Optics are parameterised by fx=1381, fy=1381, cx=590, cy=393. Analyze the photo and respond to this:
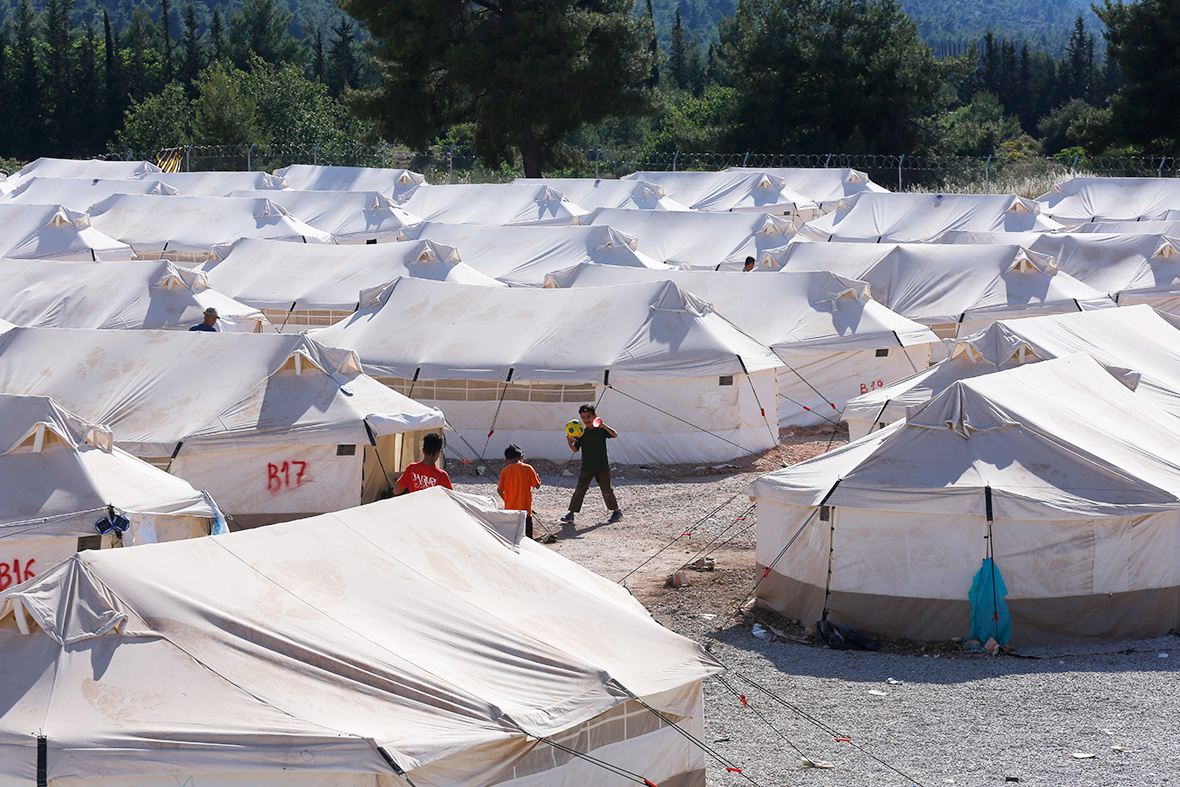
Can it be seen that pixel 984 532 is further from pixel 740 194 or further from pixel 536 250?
pixel 740 194

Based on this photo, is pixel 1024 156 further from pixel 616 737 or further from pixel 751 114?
pixel 616 737

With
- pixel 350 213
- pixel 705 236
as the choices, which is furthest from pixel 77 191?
pixel 705 236

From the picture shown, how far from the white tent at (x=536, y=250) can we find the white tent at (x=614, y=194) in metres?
7.96

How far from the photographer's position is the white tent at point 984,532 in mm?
11789

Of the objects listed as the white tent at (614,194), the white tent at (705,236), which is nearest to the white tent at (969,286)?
the white tent at (705,236)

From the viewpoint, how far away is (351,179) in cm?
4278

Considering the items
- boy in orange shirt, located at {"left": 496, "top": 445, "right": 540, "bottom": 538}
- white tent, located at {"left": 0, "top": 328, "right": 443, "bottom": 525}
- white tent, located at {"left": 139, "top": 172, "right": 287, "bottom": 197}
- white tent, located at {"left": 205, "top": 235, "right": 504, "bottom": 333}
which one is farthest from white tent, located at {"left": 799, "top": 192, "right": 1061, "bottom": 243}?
boy in orange shirt, located at {"left": 496, "top": 445, "right": 540, "bottom": 538}

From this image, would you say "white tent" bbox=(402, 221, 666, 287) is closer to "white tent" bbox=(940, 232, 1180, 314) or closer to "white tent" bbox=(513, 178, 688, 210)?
"white tent" bbox=(513, 178, 688, 210)

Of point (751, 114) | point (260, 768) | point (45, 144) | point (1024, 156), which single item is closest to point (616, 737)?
point (260, 768)

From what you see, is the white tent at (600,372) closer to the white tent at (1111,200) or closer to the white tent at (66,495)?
the white tent at (66,495)

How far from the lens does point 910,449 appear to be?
12383mm

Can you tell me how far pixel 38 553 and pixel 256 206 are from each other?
2388 cm

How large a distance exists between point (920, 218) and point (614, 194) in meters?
9.14

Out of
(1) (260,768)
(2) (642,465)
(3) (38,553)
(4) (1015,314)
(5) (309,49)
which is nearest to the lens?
(1) (260,768)
